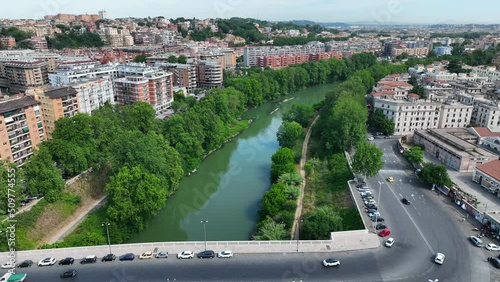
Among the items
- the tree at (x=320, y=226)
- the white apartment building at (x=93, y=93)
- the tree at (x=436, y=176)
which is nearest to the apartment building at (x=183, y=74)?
the white apartment building at (x=93, y=93)

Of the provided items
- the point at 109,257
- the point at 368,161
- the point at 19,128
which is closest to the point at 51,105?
the point at 19,128

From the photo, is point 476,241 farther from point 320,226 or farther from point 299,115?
point 299,115

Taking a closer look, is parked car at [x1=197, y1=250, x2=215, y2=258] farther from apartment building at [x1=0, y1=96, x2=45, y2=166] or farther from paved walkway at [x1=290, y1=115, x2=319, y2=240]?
apartment building at [x1=0, y1=96, x2=45, y2=166]

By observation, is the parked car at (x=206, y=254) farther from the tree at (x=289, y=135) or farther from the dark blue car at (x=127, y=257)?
the tree at (x=289, y=135)

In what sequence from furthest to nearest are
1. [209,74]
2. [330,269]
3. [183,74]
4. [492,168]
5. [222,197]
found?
[209,74], [183,74], [222,197], [492,168], [330,269]

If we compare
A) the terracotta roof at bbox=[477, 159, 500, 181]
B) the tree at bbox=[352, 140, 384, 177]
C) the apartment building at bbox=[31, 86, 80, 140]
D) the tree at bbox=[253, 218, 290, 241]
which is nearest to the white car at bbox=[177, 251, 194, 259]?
the tree at bbox=[253, 218, 290, 241]

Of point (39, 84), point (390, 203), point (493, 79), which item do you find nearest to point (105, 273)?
point (390, 203)
